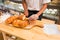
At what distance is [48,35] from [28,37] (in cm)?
18

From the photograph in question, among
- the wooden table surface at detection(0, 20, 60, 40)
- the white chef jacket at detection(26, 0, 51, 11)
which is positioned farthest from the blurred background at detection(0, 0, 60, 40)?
the wooden table surface at detection(0, 20, 60, 40)

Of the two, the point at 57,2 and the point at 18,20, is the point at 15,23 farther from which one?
the point at 57,2

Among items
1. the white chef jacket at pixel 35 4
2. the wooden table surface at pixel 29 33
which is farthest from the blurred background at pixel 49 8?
the wooden table surface at pixel 29 33

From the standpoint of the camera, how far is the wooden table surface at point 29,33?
1192 millimetres

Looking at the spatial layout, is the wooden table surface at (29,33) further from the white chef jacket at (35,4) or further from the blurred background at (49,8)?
the blurred background at (49,8)

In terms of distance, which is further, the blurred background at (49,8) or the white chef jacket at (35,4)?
the blurred background at (49,8)

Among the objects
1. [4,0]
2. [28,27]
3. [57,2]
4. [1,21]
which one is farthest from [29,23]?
[4,0]

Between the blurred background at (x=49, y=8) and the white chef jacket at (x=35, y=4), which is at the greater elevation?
the white chef jacket at (x=35, y=4)

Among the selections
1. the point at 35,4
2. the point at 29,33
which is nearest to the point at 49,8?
Result: the point at 35,4

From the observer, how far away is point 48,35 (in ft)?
4.09

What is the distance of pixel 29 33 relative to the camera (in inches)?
50.2

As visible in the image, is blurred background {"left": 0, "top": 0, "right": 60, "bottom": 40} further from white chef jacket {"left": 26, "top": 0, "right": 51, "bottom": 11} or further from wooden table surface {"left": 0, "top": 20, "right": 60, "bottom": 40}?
wooden table surface {"left": 0, "top": 20, "right": 60, "bottom": 40}

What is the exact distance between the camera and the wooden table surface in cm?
119

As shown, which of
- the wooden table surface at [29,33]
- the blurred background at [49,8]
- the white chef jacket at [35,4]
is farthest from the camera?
the blurred background at [49,8]
